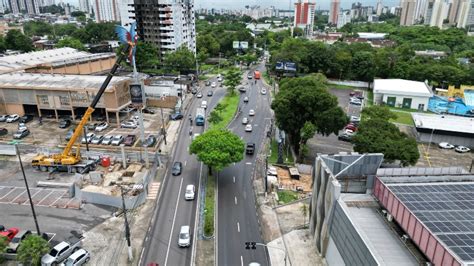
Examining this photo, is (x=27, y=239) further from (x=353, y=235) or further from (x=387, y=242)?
(x=387, y=242)

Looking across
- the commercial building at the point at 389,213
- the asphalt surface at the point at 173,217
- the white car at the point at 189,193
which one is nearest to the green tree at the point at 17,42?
the asphalt surface at the point at 173,217

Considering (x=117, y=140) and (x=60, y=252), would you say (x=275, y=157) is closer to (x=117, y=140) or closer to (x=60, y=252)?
(x=117, y=140)

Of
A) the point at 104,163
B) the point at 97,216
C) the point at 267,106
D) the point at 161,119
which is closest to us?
the point at 97,216

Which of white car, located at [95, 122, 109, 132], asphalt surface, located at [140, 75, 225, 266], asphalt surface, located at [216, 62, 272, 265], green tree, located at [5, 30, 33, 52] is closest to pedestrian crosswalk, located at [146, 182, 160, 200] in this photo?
asphalt surface, located at [140, 75, 225, 266]

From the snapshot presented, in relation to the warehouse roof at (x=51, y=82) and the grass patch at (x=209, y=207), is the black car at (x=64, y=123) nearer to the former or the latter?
the warehouse roof at (x=51, y=82)

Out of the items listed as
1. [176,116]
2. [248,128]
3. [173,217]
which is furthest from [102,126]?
[173,217]

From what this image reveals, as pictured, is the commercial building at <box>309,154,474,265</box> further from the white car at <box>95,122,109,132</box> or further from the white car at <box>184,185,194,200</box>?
the white car at <box>95,122,109,132</box>

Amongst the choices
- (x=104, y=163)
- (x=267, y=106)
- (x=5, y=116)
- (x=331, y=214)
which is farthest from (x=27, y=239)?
(x=267, y=106)
